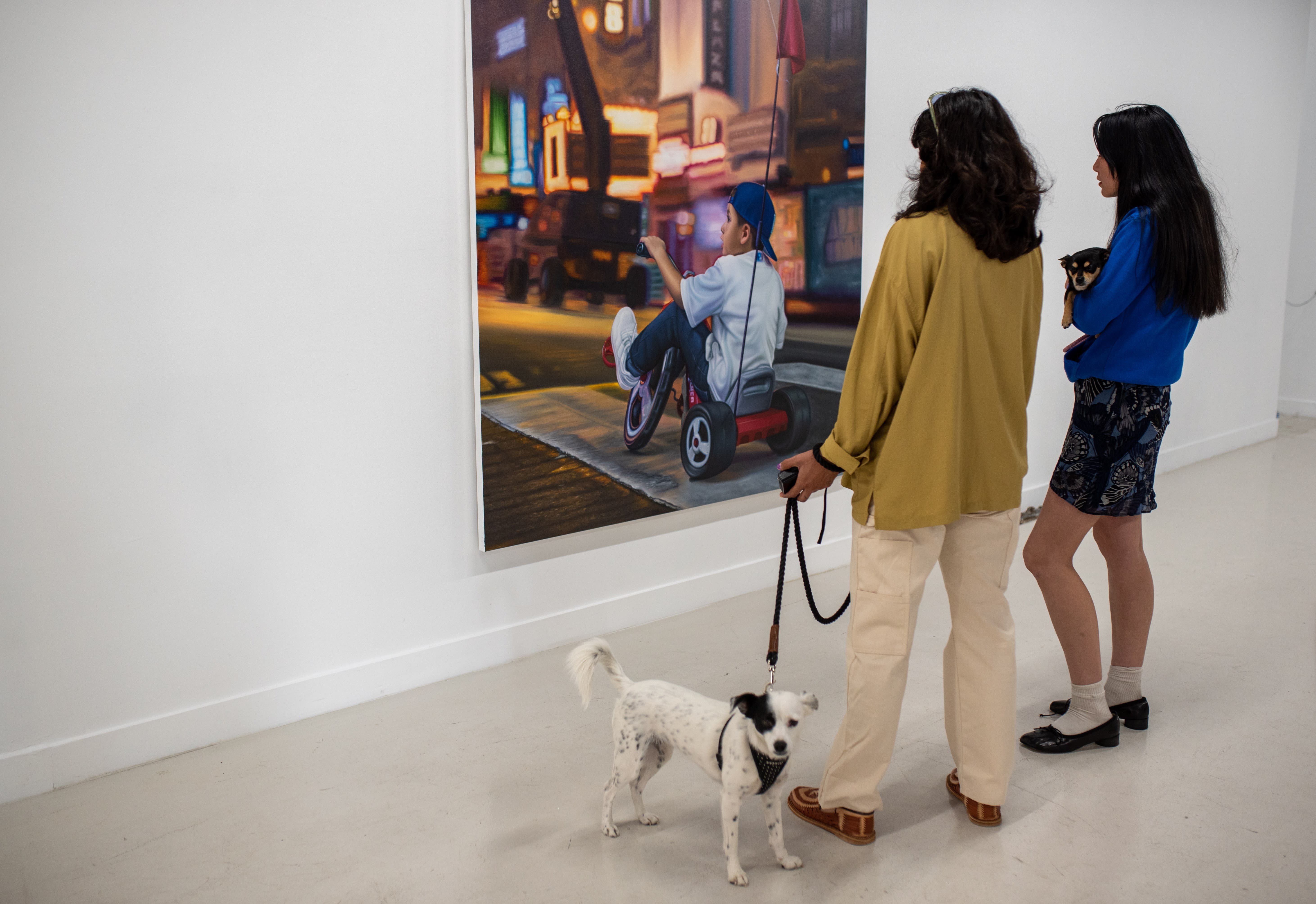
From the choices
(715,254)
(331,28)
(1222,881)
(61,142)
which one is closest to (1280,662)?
(1222,881)

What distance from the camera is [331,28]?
89.8 inches

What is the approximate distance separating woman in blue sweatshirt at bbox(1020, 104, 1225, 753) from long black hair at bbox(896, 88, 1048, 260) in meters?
0.46

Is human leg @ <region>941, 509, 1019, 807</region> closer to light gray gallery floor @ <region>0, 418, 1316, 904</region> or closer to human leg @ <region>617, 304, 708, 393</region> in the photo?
light gray gallery floor @ <region>0, 418, 1316, 904</region>

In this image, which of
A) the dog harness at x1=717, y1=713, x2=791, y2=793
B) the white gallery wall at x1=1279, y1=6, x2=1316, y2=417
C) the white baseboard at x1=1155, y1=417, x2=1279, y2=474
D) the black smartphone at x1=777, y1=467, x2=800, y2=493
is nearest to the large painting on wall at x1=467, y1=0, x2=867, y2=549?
the black smartphone at x1=777, y1=467, x2=800, y2=493

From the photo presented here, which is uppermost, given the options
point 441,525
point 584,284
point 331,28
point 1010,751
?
point 331,28

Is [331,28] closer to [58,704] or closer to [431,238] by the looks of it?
[431,238]

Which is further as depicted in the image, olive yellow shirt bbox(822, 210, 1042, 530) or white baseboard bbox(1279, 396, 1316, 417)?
white baseboard bbox(1279, 396, 1316, 417)

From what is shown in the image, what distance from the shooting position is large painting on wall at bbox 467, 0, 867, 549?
2.59 metres

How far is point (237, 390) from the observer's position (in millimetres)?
2262

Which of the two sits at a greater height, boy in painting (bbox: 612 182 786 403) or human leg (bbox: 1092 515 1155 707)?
boy in painting (bbox: 612 182 786 403)

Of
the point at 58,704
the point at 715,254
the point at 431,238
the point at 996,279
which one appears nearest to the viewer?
the point at 996,279

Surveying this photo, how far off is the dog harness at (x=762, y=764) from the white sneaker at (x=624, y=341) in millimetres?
1411

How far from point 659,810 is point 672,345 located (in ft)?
4.85

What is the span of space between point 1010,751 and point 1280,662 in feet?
4.52
